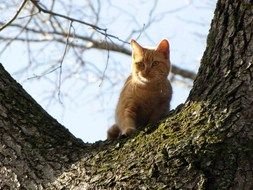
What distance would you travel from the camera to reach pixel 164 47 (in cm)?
369

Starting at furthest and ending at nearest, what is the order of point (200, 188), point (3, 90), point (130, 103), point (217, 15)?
point (130, 103)
point (3, 90)
point (217, 15)
point (200, 188)

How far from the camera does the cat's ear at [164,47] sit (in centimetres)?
367

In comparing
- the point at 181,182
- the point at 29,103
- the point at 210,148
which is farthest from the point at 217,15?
the point at 29,103

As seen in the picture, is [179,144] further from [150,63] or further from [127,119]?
[150,63]

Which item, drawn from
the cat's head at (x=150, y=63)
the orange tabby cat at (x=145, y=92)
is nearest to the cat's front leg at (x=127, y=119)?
the orange tabby cat at (x=145, y=92)

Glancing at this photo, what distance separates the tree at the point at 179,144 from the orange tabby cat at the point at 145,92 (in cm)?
78

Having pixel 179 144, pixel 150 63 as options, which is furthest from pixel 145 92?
pixel 179 144

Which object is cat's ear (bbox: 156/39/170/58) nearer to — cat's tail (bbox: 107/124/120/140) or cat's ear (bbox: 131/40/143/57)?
cat's ear (bbox: 131/40/143/57)

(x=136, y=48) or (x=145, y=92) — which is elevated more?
(x=136, y=48)

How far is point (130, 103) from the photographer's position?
3344mm

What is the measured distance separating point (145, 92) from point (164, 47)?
1.48 feet

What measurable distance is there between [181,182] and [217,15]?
801 mm

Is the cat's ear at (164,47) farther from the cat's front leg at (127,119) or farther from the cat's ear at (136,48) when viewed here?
the cat's front leg at (127,119)

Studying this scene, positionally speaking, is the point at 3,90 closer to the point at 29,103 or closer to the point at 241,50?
the point at 29,103
